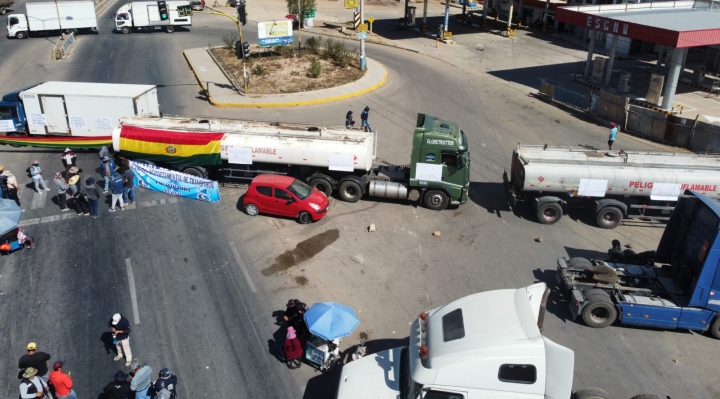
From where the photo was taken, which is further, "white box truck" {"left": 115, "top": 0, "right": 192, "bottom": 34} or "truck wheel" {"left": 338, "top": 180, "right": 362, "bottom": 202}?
"white box truck" {"left": 115, "top": 0, "right": 192, "bottom": 34}

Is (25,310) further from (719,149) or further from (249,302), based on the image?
(719,149)

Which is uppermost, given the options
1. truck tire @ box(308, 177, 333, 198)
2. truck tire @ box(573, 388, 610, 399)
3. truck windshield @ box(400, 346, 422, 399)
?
truck windshield @ box(400, 346, 422, 399)

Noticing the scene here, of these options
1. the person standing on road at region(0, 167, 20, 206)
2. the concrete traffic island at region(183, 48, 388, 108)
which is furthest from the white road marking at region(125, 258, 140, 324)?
the concrete traffic island at region(183, 48, 388, 108)

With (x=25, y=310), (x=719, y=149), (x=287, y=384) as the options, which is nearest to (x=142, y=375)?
(x=287, y=384)

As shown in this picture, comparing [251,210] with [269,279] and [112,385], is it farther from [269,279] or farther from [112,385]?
[112,385]

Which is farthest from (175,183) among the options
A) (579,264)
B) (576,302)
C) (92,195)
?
(576,302)

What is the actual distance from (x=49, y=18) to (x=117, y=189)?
3614 cm

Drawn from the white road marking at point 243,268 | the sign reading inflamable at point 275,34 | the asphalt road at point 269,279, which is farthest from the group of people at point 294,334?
the sign reading inflamable at point 275,34

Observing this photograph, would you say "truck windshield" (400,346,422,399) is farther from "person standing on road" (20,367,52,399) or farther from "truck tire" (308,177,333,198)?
"truck tire" (308,177,333,198)

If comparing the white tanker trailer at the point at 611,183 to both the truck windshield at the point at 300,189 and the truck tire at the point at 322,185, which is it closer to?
the truck tire at the point at 322,185

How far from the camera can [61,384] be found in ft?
36.1

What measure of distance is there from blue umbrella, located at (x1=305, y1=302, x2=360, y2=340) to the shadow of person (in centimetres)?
500

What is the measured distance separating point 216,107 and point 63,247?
15.4m

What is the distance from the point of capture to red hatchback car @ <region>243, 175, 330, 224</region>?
19.0m
